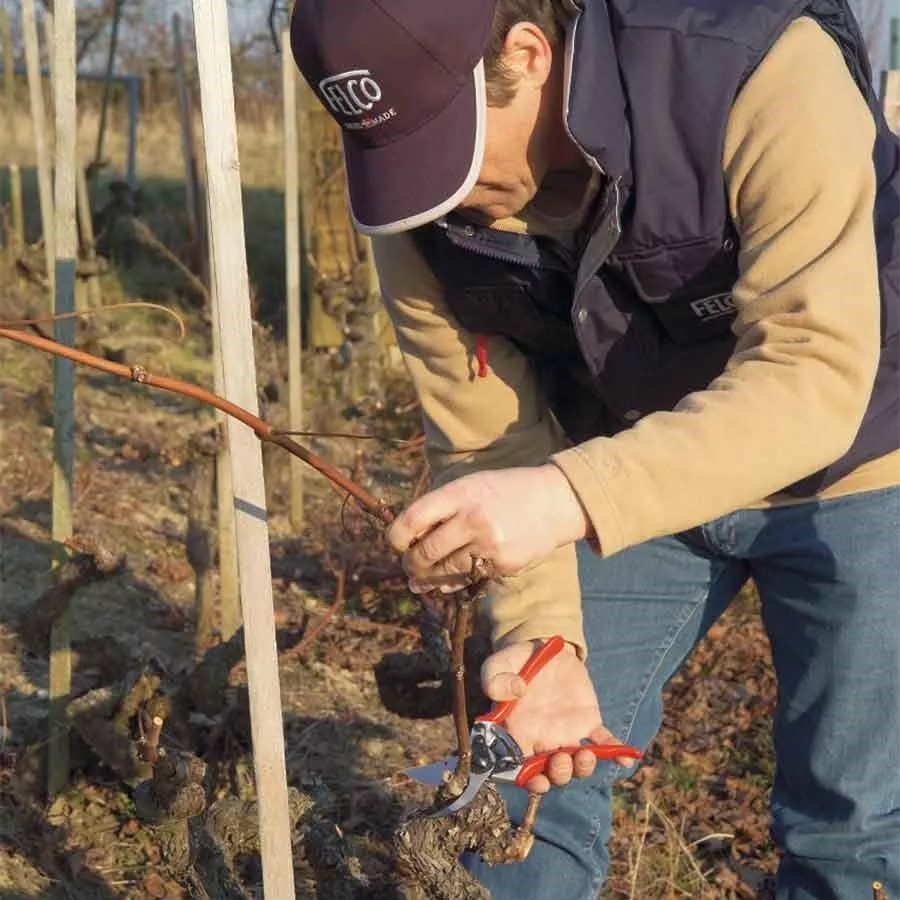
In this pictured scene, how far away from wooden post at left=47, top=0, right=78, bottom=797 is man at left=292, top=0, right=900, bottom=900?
2.48ft

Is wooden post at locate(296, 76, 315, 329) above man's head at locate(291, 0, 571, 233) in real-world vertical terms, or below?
below

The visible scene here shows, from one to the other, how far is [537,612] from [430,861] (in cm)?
41

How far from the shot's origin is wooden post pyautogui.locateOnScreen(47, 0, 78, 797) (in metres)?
2.61

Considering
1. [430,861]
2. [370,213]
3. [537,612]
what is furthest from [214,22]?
[430,861]

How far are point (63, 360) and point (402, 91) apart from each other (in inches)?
55.1

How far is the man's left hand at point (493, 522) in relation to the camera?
1.44 m

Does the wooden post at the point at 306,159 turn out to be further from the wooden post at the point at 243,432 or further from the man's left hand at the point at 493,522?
the man's left hand at the point at 493,522

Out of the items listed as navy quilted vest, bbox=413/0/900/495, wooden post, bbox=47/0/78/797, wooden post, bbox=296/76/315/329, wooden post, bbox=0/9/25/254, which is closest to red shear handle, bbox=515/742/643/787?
navy quilted vest, bbox=413/0/900/495

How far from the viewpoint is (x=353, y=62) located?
1.61 m

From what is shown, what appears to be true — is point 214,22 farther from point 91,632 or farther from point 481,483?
point 91,632

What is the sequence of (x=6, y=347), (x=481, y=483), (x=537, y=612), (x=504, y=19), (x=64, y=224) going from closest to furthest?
(x=481, y=483) → (x=504, y=19) → (x=537, y=612) → (x=64, y=224) → (x=6, y=347)

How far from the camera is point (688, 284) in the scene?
1.95 metres

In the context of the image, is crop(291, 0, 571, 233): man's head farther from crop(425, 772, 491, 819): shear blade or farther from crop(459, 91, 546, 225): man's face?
crop(425, 772, 491, 819): shear blade

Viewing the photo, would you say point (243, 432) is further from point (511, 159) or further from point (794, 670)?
point (794, 670)
